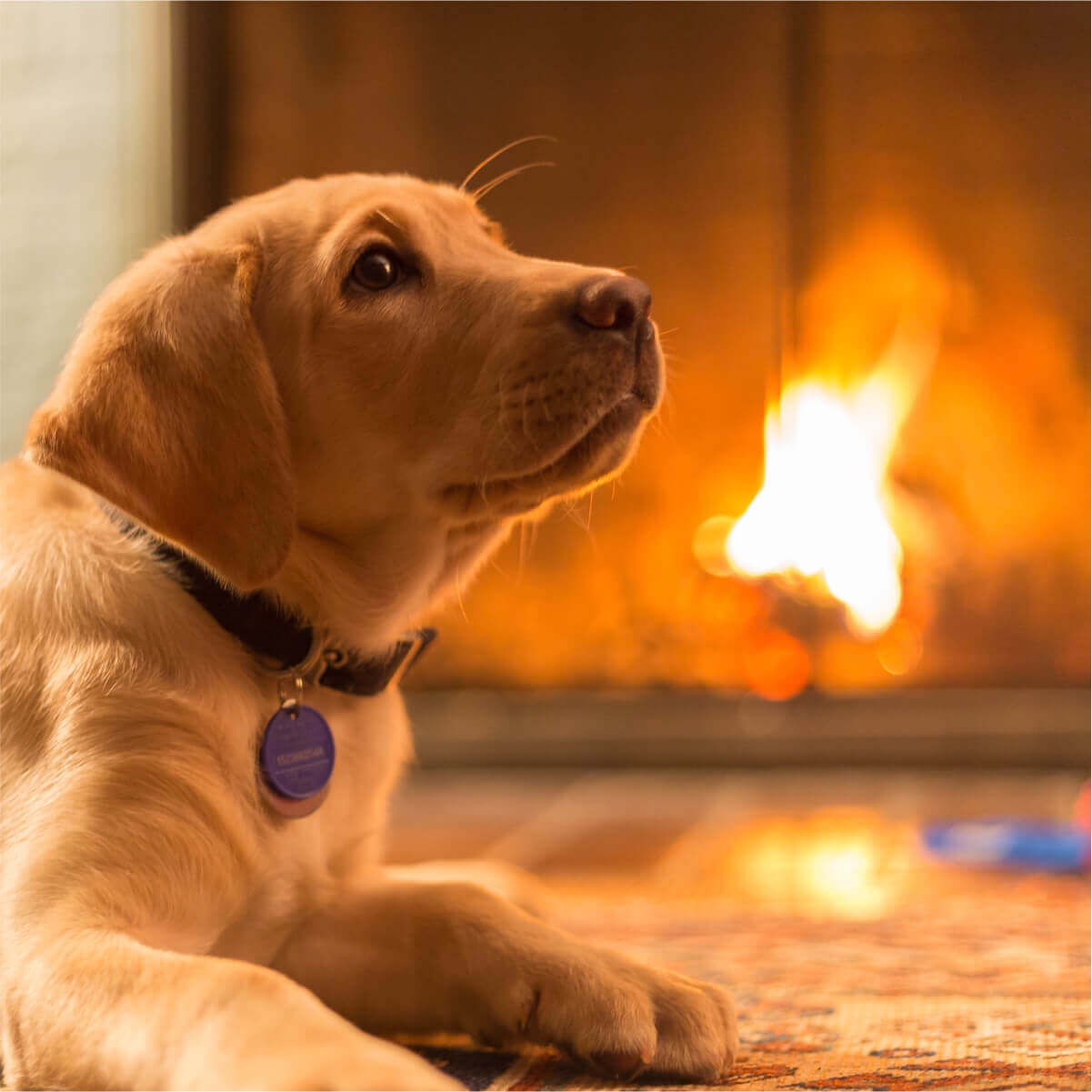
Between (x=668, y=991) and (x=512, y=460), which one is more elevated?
(x=512, y=460)

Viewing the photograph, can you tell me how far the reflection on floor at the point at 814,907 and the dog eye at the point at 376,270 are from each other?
0.86 m

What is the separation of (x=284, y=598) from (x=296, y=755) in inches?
6.7

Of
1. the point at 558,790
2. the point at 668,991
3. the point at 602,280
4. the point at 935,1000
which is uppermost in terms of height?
the point at 558,790

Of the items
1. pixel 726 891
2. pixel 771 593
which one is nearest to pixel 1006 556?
pixel 771 593

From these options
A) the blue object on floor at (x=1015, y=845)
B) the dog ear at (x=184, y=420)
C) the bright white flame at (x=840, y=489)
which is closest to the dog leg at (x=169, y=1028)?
the dog ear at (x=184, y=420)

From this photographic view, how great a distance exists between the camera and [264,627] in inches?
57.9

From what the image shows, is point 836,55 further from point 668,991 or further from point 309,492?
point 668,991

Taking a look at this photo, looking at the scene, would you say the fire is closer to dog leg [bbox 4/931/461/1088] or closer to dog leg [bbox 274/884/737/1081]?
dog leg [bbox 274/884/737/1081]

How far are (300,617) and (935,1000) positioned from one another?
0.90m

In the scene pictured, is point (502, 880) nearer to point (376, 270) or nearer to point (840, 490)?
point (376, 270)

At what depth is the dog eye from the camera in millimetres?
1611

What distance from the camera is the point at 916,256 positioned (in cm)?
450

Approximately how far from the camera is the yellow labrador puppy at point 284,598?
128 centimetres

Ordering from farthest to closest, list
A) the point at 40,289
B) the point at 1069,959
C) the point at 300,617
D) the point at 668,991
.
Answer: the point at 40,289 < the point at 1069,959 < the point at 300,617 < the point at 668,991
